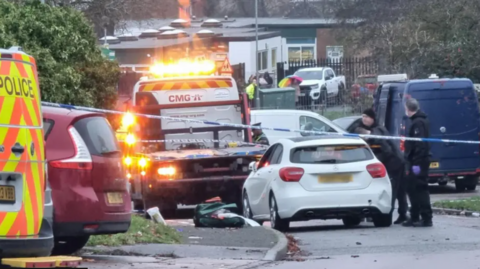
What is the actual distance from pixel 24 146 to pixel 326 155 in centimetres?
788

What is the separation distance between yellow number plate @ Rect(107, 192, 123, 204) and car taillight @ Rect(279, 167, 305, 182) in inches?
179

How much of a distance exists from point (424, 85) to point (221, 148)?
17.5 feet

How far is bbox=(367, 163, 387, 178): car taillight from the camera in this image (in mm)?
15250

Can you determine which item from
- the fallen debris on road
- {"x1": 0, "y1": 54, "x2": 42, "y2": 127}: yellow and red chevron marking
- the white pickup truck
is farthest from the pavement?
the white pickup truck

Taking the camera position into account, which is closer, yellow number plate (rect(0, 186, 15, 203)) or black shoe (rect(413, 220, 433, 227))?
yellow number plate (rect(0, 186, 15, 203))

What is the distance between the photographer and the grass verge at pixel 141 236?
12539mm

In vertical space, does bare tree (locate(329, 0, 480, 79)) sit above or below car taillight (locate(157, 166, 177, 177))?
above

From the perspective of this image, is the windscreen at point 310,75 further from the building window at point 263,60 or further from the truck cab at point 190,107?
the truck cab at point 190,107

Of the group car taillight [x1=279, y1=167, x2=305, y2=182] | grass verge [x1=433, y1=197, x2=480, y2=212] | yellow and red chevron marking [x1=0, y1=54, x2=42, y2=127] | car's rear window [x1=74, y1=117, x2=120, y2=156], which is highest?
yellow and red chevron marking [x1=0, y1=54, x2=42, y2=127]

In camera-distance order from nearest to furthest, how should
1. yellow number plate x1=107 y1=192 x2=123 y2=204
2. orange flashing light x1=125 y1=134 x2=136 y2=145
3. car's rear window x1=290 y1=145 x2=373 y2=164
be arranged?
yellow number plate x1=107 y1=192 x2=123 y2=204 → car's rear window x1=290 y1=145 x2=373 y2=164 → orange flashing light x1=125 y1=134 x2=136 y2=145

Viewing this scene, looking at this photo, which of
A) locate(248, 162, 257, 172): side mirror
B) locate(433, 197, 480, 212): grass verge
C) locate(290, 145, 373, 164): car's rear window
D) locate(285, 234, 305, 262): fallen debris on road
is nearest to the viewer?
locate(285, 234, 305, 262): fallen debris on road

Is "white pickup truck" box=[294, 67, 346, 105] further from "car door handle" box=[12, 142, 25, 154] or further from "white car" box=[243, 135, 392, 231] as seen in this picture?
"car door handle" box=[12, 142, 25, 154]

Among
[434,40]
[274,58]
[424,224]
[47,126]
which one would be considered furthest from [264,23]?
[47,126]

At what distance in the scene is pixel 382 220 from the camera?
1566cm
